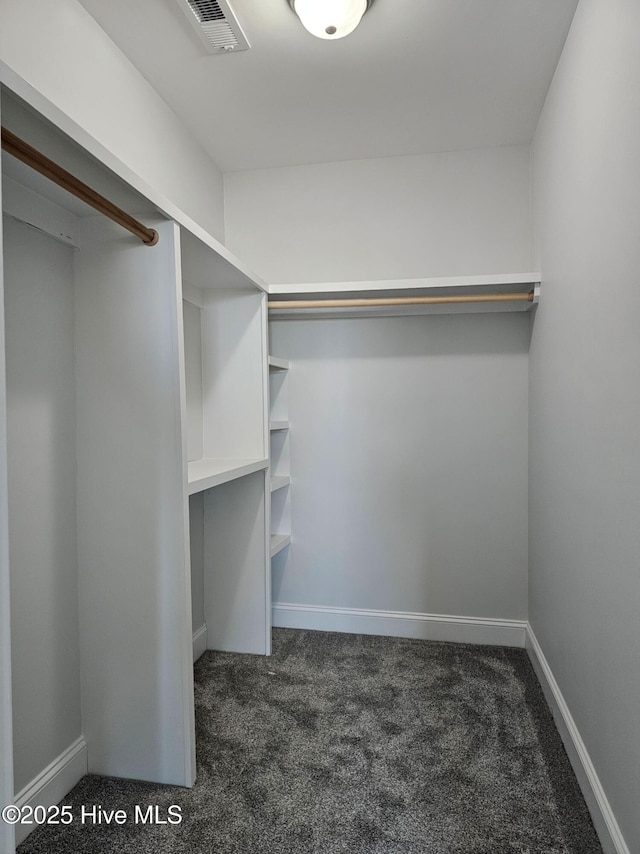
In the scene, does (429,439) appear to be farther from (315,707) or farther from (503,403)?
(315,707)

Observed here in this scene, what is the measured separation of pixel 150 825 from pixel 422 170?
113 inches

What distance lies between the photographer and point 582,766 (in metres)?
1.56

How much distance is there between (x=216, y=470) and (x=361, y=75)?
5.32ft

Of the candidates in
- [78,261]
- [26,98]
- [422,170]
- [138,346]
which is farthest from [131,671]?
[422,170]

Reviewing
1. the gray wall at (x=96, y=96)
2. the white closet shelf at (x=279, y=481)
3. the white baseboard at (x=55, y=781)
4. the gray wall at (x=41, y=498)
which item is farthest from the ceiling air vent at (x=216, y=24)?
the white baseboard at (x=55, y=781)

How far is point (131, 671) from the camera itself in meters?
1.63

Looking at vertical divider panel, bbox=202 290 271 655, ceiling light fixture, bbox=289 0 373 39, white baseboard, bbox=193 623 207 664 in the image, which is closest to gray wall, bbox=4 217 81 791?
white baseboard, bbox=193 623 207 664

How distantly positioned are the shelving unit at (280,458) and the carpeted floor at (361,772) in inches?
27.0

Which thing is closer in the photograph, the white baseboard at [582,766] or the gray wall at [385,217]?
the white baseboard at [582,766]

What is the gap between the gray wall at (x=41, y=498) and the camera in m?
1.41

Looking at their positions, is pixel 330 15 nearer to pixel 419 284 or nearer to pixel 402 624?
pixel 419 284

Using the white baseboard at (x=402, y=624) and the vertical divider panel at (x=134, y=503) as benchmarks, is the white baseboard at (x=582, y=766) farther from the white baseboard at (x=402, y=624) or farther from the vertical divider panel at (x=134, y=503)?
the vertical divider panel at (x=134, y=503)

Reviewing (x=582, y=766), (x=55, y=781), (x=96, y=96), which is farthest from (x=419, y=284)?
(x=55, y=781)

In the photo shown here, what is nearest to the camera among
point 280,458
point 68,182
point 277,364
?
point 68,182
